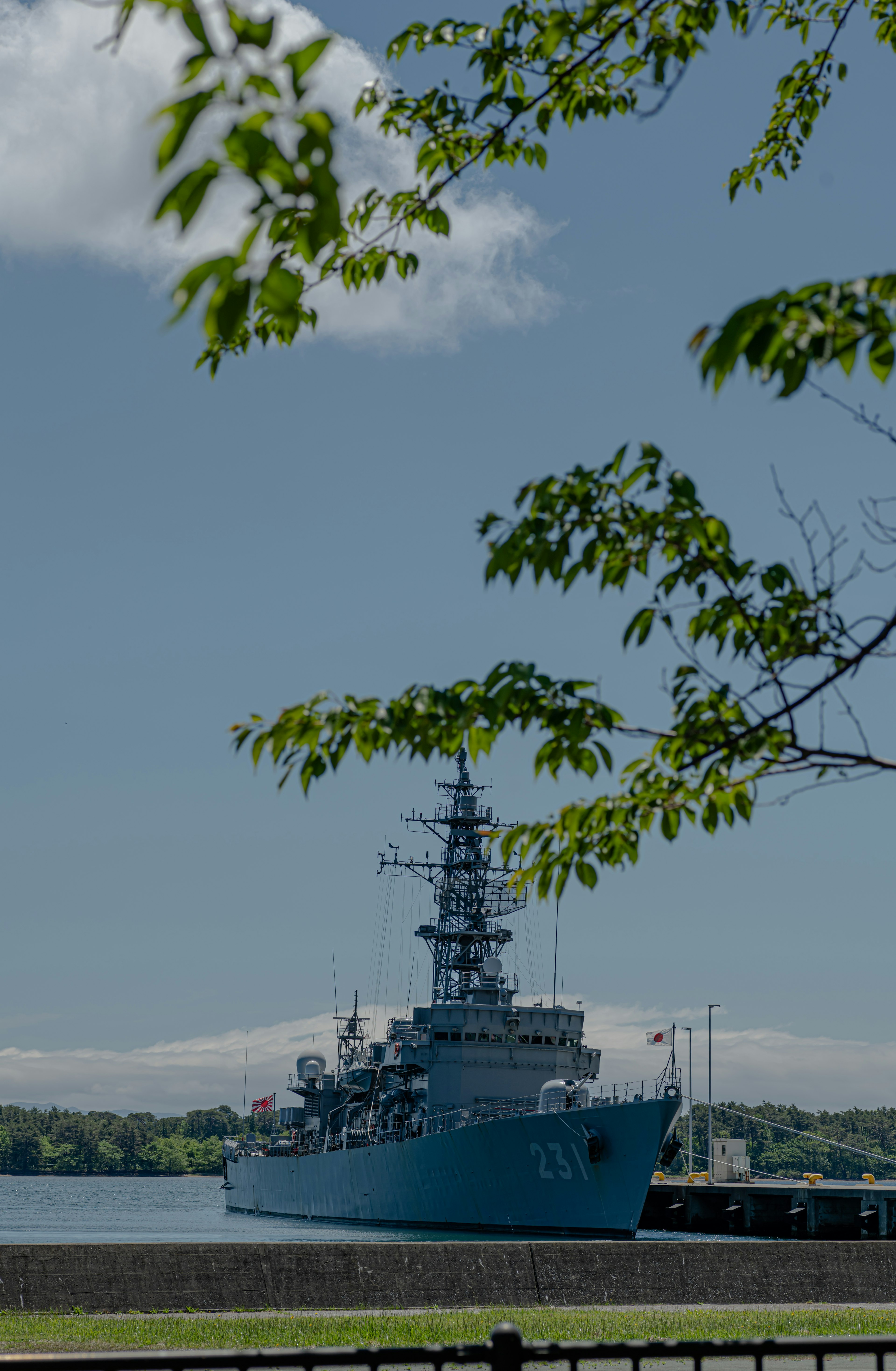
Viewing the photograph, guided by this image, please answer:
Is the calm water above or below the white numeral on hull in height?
below

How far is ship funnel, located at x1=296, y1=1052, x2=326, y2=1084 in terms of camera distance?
2454 inches

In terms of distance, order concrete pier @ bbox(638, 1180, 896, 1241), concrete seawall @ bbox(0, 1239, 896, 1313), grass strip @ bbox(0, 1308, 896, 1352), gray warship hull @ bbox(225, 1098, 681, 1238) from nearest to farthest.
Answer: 1. grass strip @ bbox(0, 1308, 896, 1352)
2. concrete seawall @ bbox(0, 1239, 896, 1313)
3. gray warship hull @ bbox(225, 1098, 681, 1238)
4. concrete pier @ bbox(638, 1180, 896, 1241)

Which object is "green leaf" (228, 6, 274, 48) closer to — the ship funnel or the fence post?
the fence post

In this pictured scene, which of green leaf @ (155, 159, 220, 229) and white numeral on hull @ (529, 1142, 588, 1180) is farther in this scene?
white numeral on hull @ (529, 1142, 588, 1180)

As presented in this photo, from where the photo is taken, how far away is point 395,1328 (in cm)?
1127

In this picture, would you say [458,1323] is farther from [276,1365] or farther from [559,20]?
[559,20]

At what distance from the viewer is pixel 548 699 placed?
5461 mm

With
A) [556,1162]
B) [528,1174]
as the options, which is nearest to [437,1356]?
[556,1162]

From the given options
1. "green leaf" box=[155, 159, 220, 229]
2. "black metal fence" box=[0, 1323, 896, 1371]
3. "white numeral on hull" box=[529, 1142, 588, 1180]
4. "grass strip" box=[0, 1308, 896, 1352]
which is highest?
"green leaf" box=[155, 159, 220, 229]

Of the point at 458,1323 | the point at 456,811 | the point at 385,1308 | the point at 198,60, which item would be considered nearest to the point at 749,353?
the point at 198,60

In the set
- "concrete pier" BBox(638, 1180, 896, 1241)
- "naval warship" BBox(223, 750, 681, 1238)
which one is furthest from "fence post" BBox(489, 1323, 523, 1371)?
"concrete pier" BBox(638, 1180, 896, 1241)

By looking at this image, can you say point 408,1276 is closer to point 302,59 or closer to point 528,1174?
point 302,59

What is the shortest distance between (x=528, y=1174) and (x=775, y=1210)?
19797 millimetres

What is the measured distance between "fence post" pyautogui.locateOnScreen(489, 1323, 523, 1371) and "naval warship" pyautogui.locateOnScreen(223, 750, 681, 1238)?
21.1 meters
